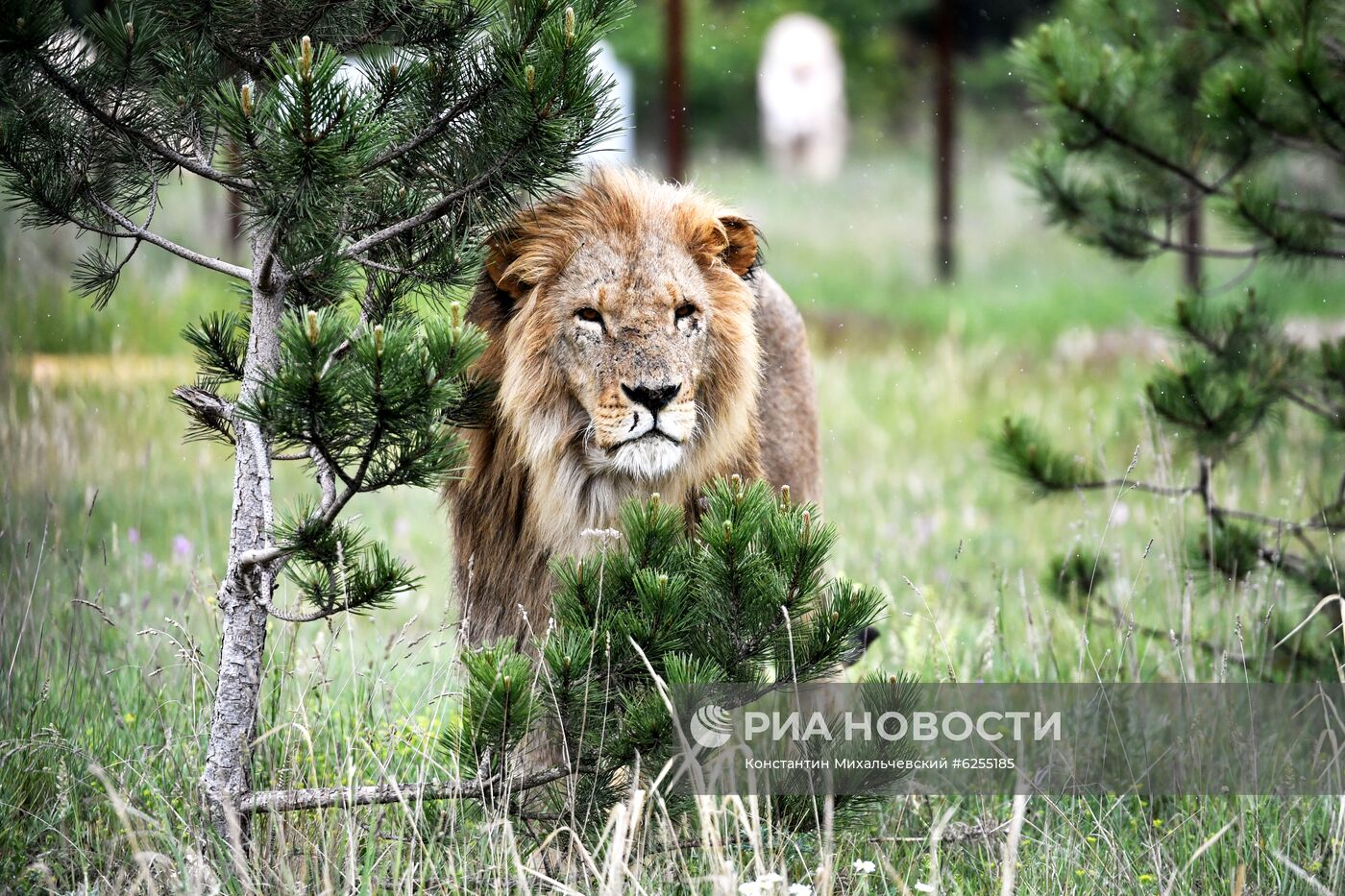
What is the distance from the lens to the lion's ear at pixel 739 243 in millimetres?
3969

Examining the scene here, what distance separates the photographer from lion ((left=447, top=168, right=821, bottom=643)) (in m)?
3.57

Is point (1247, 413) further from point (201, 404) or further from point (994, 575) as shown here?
point (201, 404)

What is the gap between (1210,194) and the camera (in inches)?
207

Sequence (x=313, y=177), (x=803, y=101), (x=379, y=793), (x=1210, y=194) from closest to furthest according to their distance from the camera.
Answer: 1. (x=313, y=177)
2. (x=379, y=793)
3. (x=1210, y=194)
4. (x=803, y=101)

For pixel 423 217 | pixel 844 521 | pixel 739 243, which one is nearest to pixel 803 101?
pixel 844 521

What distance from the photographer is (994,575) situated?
5.02m

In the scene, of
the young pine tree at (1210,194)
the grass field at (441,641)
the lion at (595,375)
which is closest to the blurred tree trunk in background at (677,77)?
the grass field at (441,641)

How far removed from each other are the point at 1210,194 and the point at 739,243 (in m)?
2.33

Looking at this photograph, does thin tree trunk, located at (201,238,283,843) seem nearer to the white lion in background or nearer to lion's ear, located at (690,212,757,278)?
lion's ear, located at (690,212,757,278)

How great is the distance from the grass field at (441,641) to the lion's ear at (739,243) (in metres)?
1.13

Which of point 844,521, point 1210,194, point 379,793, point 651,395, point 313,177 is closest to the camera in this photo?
point 313,177

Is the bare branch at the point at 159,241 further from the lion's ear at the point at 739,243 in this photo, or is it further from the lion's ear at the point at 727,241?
the lion's ear at the point at 739,243

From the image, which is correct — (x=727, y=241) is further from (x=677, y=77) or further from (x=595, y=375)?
(x=677, y=77)

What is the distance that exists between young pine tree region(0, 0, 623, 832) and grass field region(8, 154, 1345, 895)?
487 millimetres
